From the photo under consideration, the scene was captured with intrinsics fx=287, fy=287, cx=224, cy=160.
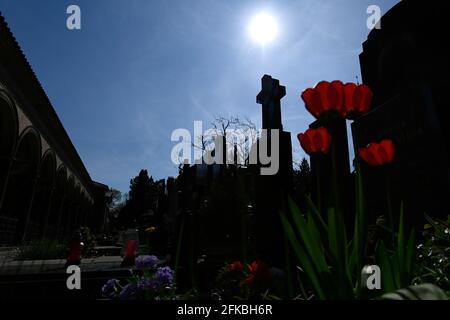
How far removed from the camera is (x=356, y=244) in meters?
1.36

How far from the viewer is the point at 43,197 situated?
14.4 m

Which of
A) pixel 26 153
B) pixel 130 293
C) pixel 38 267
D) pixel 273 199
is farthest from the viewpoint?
pixel 26 153

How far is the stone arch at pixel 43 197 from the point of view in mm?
13523

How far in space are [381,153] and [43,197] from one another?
53.2 ft

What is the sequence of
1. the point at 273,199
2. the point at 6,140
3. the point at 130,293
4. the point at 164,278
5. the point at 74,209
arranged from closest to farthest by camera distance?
the point at 130,293 < the point at 164,278 < the point at 273,199 < the point at 6,140 < the point at 74,209

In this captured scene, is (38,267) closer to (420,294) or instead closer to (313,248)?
(313,248)

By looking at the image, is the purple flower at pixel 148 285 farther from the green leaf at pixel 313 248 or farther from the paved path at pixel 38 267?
the paved path at pixel 38 267

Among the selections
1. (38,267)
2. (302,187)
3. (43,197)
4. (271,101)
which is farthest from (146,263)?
(43,197)

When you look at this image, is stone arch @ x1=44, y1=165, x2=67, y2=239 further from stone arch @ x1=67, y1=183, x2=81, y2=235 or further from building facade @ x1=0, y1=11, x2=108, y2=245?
stone arch @ x1=67, y1=183, x2=81, y2=235

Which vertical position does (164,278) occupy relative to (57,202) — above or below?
below

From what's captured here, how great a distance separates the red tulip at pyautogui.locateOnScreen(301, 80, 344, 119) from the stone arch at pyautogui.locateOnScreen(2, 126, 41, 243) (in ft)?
39.7

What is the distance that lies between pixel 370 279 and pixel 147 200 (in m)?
48.3

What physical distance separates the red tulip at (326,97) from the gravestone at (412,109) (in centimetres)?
385
